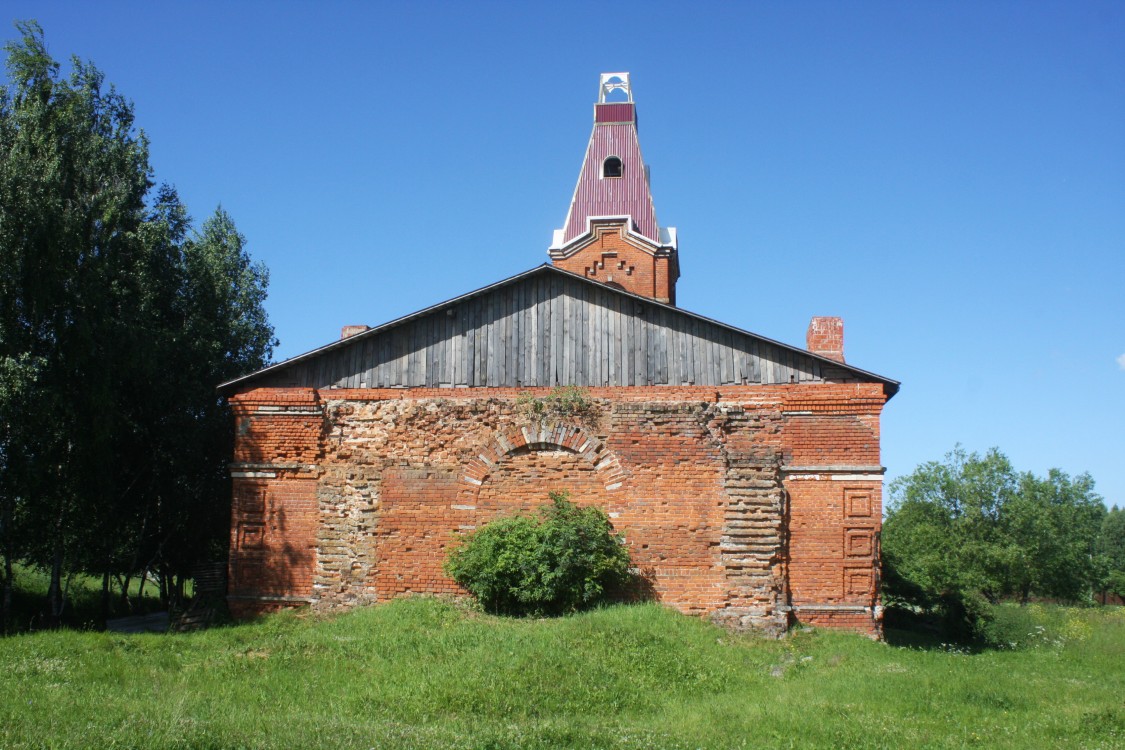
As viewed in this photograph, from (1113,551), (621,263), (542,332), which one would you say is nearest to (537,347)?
(542,332)

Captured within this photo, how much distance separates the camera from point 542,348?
15953 mm

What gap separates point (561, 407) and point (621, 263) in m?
12.0

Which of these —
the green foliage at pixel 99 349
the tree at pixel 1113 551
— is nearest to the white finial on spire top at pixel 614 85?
the green foliage at pixel 99 349

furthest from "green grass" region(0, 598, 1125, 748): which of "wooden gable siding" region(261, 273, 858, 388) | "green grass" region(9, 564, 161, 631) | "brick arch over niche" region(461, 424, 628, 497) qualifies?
"green grass" region(9, 564, 161, 631)

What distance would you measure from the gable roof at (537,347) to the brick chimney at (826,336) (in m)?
1.37

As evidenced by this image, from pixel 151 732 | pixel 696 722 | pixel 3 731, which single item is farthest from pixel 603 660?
pixel 3 731

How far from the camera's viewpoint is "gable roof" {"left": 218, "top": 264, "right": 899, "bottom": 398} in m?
15.6

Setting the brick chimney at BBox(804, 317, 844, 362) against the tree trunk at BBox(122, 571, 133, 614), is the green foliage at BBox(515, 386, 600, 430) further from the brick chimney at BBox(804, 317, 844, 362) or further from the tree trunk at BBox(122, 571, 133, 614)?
the tree trunk at BBox(122, 571, 133, 614)

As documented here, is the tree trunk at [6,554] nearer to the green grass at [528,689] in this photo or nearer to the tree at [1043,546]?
the green grass at [528,689]

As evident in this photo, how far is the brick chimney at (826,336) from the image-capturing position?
645 inches

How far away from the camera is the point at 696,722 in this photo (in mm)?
9648

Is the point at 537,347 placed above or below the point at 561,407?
above

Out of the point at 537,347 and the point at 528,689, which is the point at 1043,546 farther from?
the point at 528,689

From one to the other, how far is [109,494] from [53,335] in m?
3.45
